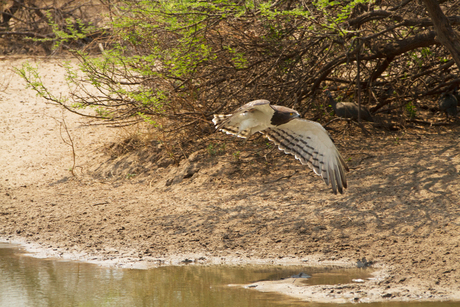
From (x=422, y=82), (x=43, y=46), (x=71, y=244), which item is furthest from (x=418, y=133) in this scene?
(x=43, y=46)

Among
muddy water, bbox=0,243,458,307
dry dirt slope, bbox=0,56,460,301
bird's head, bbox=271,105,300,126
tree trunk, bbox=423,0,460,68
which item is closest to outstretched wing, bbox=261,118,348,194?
bird's head, bbox=271,105,300,126

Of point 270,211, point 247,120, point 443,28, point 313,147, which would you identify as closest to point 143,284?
point 270,211

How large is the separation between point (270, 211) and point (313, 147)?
1.07 meters

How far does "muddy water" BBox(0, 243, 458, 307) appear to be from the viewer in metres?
4.32

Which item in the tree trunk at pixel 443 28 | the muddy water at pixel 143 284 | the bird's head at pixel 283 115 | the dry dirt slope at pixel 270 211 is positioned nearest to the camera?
the muddy water at pixel 143 284

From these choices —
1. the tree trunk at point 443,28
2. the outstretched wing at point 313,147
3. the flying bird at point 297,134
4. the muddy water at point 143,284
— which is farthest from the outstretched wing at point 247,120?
the tree trunk at point 443,28

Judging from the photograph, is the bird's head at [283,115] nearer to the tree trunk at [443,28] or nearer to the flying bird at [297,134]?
the flying bird at [297,134]

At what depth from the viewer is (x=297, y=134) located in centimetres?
593

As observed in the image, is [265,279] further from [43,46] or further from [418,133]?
[43,46]

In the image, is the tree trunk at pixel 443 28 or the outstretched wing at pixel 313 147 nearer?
the tree trunk at pixel 443 28

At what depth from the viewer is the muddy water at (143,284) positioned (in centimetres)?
432

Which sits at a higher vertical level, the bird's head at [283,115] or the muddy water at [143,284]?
the bird's head at [283,115]

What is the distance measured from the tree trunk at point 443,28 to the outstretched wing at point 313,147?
1.68 m

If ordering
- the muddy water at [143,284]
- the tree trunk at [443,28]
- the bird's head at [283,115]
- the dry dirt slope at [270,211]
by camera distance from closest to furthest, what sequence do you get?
the muddy water at [143,284]
the dry dirt slope at [270,211]
the tree trunk at [443,28]
the bird's head at [283,115]
